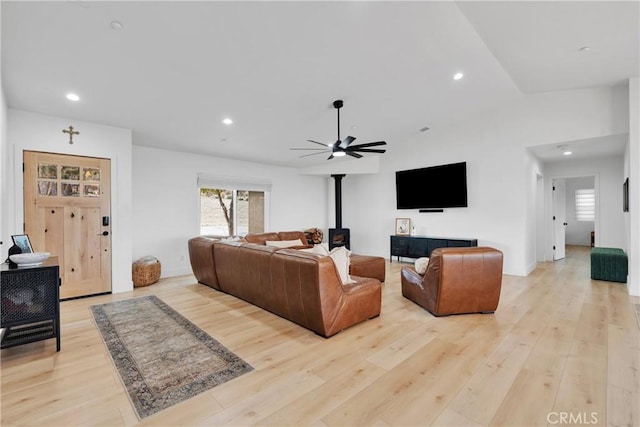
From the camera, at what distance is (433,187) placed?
657 cm

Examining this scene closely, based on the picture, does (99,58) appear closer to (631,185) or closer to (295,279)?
(295,279)

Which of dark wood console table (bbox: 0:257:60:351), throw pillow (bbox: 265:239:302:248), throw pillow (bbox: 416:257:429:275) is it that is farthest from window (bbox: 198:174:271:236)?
throw pillow (bbox: 416:257:429:275)

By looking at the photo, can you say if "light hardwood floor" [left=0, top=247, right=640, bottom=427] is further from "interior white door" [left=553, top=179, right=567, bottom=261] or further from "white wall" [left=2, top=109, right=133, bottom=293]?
"interior white door" [left=553, top=179, right=567, bottom=261]

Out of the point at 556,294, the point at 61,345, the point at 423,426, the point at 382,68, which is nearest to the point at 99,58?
the point at 61,345

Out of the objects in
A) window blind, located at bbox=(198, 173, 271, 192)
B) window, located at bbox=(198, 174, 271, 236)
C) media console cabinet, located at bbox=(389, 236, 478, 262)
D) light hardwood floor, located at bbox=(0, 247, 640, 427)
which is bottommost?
light hardwood floor, located at bbox=(0, 247, 640, 427)

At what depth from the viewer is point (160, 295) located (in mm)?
4430

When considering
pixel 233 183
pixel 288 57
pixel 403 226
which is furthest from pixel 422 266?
pixel 233 183

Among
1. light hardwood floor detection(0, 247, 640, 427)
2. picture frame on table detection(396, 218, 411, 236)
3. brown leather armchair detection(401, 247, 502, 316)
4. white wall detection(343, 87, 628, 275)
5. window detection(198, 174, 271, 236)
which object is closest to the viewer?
light hardwood floor detection(0, 247, 640, 427)

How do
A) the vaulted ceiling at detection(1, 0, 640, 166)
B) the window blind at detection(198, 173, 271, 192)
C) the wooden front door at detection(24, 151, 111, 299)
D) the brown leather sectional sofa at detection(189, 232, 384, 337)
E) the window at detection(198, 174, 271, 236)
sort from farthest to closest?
1. the window at detection(198, 174, 271, 236)
2. the window blind at detection(198, 173, 271, 192)
3. the wooden front door at detection(24, 151, 111, 299)
4. the brown leather sectional sofa at detection(189, 232, 384, 337)
5. the vaulted ceiling at detection(1, 0, 640, 166)

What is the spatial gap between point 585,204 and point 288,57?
11.8m

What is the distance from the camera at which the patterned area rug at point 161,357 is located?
199 cm

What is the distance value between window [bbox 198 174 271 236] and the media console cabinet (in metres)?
3.46

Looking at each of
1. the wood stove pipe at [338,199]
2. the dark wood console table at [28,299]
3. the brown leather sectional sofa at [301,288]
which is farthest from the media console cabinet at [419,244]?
the dark wood console table at [28,299]

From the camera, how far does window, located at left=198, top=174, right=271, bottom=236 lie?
6688 millimetres
